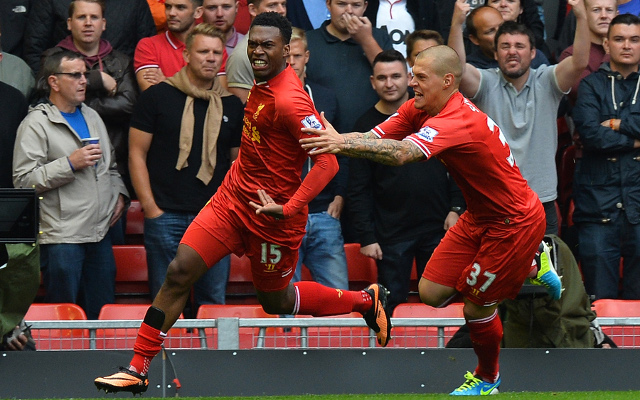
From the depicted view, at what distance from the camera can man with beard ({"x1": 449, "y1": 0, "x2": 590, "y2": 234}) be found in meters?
8.01

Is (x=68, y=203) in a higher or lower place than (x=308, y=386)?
higher

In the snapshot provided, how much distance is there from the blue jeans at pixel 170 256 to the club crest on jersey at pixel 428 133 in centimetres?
288

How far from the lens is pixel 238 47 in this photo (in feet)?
27.5

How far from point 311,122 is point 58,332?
2.34m

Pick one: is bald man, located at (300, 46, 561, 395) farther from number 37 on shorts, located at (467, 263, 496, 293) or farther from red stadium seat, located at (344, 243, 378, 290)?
red stadium seat, located at (344, 243, 378, 290)

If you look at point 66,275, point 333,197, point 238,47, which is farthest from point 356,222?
point 66,275

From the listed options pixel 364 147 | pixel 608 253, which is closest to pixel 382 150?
pixel 364 147

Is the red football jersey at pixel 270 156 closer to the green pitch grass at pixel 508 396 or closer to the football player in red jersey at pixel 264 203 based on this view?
the football player in red jersey at pixel 264 203

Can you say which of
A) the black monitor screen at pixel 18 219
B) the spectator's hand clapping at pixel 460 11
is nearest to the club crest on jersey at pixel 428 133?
the black monitor screen at pixel 18 219

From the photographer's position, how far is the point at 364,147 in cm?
520

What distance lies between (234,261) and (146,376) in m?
2.84

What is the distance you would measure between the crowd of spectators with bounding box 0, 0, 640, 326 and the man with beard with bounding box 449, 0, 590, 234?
1 cm

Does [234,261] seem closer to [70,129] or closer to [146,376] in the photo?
[70,129]

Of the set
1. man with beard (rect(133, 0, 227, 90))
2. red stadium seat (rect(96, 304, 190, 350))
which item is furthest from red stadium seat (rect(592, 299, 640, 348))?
man with beard (rect(133, 0, 227, 90))
